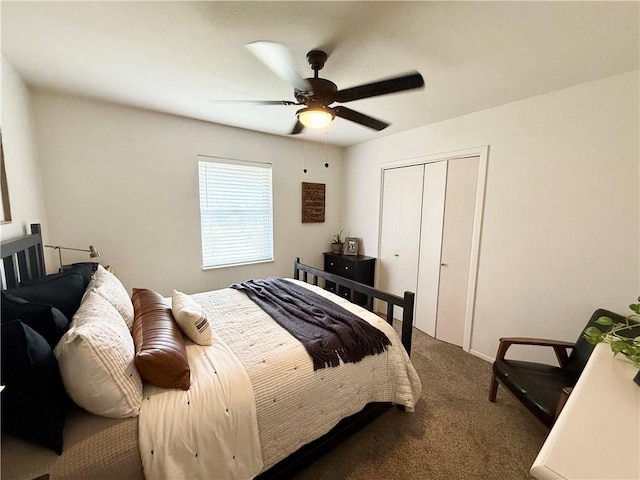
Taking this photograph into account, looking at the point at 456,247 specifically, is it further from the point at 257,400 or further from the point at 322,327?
the point at 257,400

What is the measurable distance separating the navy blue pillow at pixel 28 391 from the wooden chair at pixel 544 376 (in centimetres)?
232

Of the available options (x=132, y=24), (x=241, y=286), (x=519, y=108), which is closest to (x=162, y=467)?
(x=241, y=286)

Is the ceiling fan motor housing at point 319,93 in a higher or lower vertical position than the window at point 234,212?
higher

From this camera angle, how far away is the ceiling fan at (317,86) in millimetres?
1297

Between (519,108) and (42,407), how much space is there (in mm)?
3509

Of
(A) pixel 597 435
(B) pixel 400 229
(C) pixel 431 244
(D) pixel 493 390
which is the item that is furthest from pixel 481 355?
(A) pixel 597 435

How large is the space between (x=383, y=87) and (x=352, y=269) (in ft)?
8.28

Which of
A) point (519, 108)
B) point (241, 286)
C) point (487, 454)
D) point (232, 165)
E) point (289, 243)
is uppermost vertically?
point (519, 108)

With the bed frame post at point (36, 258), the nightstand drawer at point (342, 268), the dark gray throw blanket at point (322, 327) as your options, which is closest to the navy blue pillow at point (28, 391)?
the dark gray throw blanket at point (322, 327)

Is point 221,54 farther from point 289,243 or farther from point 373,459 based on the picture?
point 373,459

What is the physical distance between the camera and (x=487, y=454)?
1622mm

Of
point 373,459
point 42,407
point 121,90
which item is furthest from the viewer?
point 121,90

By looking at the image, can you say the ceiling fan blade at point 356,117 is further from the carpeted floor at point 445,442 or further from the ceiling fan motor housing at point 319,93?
the carpeted floor at point 445,442

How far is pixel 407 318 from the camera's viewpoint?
6.01 feet
